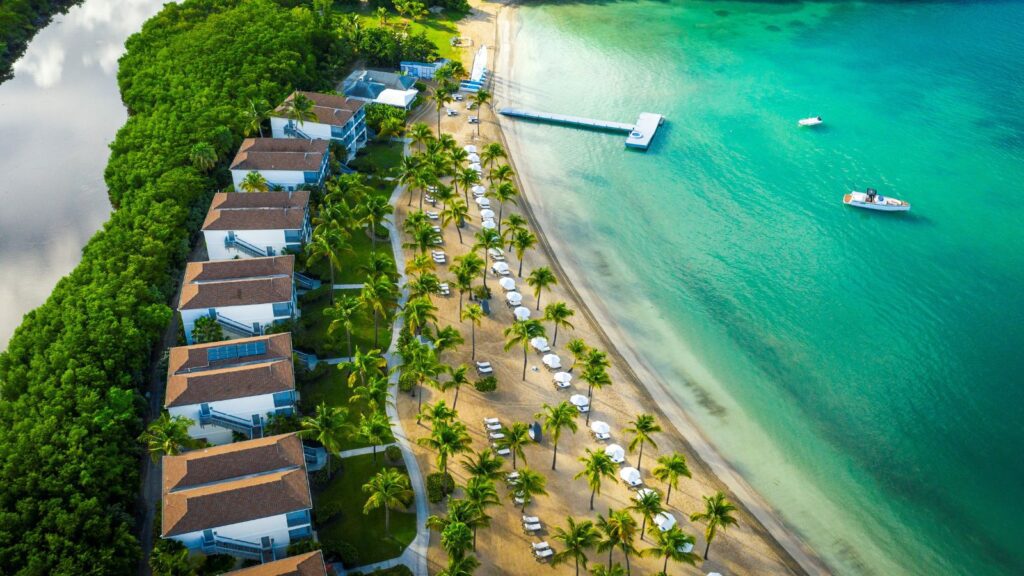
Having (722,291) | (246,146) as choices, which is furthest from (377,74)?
(722,291)

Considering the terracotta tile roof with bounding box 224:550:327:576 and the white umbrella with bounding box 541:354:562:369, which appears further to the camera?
the white umbrella with bounding box 541:354:562:369

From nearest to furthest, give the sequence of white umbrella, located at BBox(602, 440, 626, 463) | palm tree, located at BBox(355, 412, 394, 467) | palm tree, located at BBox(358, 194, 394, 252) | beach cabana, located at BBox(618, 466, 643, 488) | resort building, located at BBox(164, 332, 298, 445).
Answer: palm tree, located at BBox(355, 412, 394, 467) < resort building, located at BBox(164, 332, 298, 445) < beach cabana, located at BBox(618, 466, 643, 488) < white umbrella, located at BBox(602, 440, 626, 463) < palm tree, located at BBox(358, 194, 394, 252)

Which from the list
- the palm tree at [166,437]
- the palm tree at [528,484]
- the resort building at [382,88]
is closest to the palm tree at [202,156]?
the resort building at [382,88]

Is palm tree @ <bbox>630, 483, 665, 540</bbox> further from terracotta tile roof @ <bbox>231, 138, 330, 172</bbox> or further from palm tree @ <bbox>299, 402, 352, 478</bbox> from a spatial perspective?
terracotta tile roof @ <bbox>231, 138, 330, 172</bbox>

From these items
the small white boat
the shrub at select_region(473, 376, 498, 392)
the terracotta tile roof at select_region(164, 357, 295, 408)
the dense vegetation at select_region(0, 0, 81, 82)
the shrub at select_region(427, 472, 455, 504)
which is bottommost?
the shrub at select_region(427, 472, 455, 504)

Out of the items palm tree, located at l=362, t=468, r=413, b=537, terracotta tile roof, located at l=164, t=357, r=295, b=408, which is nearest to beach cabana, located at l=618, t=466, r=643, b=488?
palm tree, located at l=362, t=468, r=413, b=537

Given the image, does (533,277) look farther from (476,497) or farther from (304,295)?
(476,497)

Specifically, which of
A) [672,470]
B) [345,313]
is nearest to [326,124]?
[345,313]
